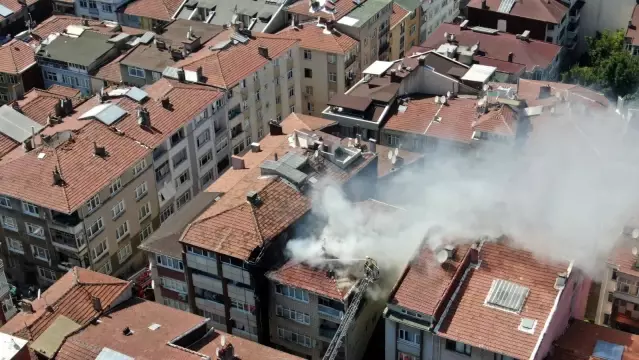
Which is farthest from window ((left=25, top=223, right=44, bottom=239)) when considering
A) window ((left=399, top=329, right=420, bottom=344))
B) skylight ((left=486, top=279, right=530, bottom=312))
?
skylight ((left=486, top=279, right=530, bottom=312))

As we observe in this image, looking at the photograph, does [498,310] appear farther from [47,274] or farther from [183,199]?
[47,274]

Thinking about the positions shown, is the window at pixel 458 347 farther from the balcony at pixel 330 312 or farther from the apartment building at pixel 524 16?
the apartment building at pixel 524 16

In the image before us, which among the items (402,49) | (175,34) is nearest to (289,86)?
(175,34)

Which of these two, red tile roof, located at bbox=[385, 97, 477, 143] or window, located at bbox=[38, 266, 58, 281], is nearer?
window, located at bbox=[38, 266, 58, 281]

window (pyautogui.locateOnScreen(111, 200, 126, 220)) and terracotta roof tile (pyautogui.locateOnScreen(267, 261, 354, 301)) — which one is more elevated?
terracotta roof tile (pyautogui.locateOnScreen(267, 261, 354, 301))

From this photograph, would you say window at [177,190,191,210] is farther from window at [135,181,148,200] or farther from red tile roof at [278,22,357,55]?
red tile roof at [278,22,357,55]

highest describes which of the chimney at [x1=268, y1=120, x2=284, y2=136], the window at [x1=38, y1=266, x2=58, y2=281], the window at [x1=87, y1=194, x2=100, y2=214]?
the chimney at [x1=268, y1=120, x2=284, y2=136]

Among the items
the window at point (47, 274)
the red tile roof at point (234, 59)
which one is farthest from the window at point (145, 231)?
the red tile roof at point (234, 59)
